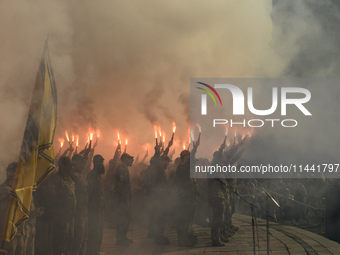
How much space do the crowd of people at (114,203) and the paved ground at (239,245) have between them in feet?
0.54

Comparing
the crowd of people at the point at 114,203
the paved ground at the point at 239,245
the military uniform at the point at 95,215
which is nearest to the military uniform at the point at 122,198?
the crowd of people at the point at 114,203

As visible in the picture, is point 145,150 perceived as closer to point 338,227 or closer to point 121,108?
point 121,108

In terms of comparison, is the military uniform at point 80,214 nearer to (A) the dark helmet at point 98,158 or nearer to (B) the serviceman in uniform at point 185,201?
(A) the dark helmet at point 98,158

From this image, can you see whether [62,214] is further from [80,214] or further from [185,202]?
[185,202]

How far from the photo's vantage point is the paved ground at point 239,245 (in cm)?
638

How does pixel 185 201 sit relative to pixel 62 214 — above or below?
above

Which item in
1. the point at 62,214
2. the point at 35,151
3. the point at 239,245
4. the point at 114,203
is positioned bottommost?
the point at 239,245

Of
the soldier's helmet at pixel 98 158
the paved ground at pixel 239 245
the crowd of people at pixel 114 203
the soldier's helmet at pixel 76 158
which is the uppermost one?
the soldier's helmet at pixel 98 158

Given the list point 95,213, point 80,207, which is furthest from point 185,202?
point 80,207

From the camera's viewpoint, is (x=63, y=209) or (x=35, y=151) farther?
(x=63, y=209)

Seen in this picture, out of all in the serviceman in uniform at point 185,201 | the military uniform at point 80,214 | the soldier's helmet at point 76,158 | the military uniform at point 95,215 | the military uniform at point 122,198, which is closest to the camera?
the military uniform at point 80,214

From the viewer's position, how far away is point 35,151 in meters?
3.74

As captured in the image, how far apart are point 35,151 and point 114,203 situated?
9.97 feet

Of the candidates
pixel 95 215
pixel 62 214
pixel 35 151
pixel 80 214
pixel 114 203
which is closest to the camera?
pixel 35 151
